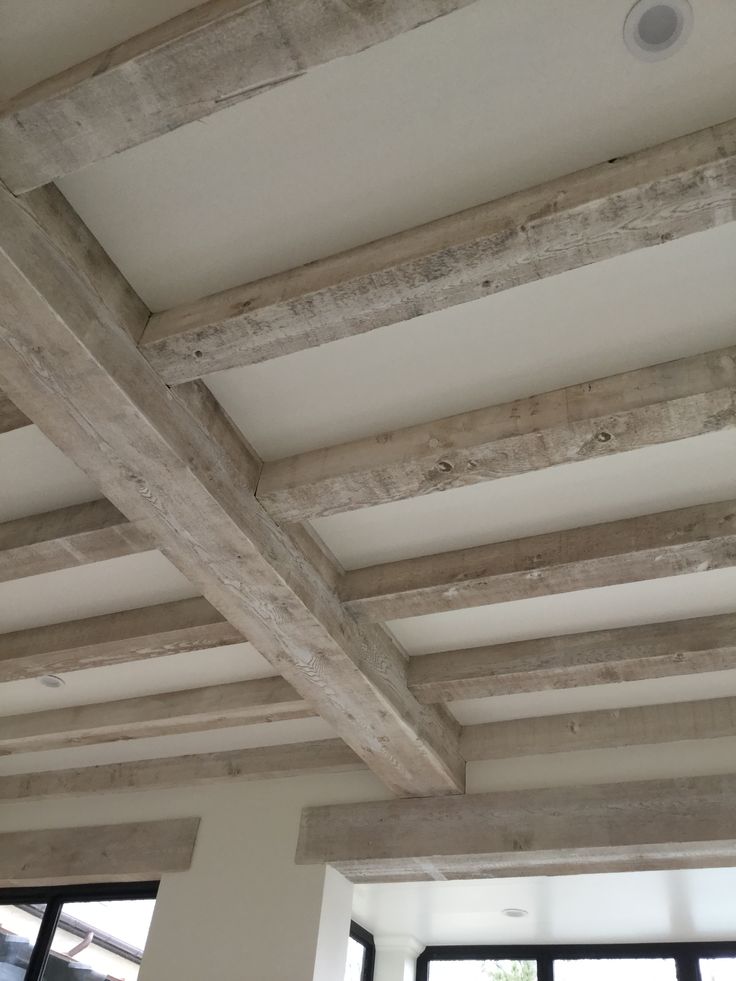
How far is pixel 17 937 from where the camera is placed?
16.0 ft

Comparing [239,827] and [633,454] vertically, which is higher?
[633,454]

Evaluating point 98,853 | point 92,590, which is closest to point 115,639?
point 92,590

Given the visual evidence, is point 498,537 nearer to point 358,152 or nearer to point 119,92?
point 358,152

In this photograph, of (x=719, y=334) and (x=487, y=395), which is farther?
(x=487, y=395)

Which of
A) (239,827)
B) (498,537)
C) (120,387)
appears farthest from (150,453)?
(239,827)

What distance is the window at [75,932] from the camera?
4.59 meters

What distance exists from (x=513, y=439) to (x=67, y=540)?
5.20ft

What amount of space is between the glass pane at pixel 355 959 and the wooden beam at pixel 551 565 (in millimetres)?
3182

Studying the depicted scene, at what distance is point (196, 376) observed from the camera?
236 centimetres

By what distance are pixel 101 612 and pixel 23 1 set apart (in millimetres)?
2480

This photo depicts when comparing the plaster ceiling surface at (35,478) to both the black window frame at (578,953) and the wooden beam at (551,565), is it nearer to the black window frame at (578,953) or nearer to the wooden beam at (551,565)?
the wooden beam at (551,565)

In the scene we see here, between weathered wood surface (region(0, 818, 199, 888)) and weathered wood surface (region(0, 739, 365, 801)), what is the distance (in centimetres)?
21

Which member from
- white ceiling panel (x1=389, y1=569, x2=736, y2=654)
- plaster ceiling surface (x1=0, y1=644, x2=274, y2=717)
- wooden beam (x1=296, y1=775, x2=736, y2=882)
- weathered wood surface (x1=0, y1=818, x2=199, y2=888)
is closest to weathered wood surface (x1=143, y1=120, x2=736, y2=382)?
white ceiling panel (x1=389, y1=569, x2=736, y2=654)

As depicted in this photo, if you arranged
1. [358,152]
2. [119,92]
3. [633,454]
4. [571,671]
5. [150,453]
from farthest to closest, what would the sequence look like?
1. [571,671]
2. [633,454]
3. [150,453]
4. [358,152]
5. [119,92]
